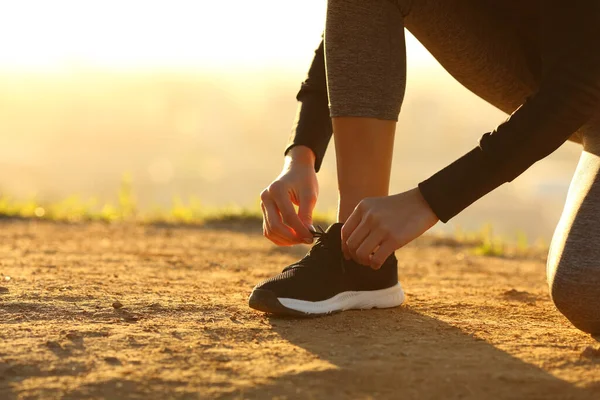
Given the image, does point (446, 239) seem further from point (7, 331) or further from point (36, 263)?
point (7, 331)

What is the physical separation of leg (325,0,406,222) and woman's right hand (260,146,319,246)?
0.39 feet

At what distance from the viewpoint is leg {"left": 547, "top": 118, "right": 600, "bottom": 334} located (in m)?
1.83

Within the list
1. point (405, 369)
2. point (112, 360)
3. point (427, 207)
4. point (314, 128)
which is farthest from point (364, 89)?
point (112, 360)

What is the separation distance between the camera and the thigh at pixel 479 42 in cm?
213

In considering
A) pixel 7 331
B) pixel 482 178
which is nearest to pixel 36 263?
pixel 7 331

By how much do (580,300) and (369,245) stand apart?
0.52 meters

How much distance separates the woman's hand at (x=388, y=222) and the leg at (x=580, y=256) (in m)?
0.40

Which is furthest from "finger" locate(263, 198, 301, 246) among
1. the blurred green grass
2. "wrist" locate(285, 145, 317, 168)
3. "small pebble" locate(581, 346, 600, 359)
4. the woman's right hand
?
the blurred green grass

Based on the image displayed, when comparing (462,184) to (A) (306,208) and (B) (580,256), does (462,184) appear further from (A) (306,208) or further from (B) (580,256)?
(A) (306,208)

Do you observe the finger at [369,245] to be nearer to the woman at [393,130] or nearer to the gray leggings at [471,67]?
the woman at [393,130]

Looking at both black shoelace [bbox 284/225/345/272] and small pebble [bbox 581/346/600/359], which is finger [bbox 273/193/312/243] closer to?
black shoelace [bbox 284/225/345/272]

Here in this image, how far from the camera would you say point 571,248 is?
190 centimetres

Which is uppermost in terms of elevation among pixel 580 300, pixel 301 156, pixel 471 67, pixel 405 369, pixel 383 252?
pixel 471 67

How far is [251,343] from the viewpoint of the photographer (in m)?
1.66
